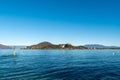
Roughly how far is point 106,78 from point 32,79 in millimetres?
18801

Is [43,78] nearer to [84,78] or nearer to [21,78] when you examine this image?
[21,78]

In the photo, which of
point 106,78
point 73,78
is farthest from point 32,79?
point 106,78

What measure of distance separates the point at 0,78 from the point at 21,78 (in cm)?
515

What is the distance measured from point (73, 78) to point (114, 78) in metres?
10.6

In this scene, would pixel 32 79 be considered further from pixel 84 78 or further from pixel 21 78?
pixel 84 78

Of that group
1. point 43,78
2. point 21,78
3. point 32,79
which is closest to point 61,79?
point 43,78

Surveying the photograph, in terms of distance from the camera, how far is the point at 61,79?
40.2 meters

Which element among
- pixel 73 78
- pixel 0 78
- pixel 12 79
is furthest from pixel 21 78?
pixel 73 78

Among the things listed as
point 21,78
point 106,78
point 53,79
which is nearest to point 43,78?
point 53,79

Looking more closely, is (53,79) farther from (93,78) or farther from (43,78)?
(93,78)

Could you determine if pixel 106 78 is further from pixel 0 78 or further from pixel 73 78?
pixel 0 78

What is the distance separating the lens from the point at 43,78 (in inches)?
1609

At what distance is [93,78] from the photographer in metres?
41.3

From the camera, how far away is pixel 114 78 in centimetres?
4156
